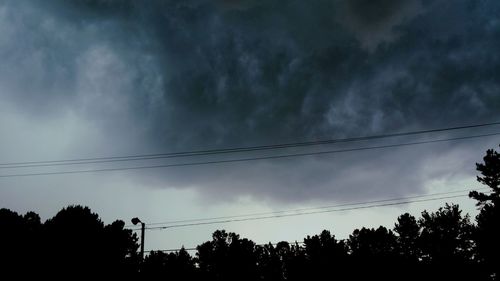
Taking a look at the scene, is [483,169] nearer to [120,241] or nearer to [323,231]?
[323,231]

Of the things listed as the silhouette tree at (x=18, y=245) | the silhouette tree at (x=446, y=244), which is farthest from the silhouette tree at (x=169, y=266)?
the silhouette tree at (x=446, y=244)

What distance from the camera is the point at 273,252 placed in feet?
179

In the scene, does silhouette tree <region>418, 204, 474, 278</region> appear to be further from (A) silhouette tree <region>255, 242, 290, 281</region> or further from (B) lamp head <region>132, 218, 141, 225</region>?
(B) lamp head <region>132, 218, 141, 225</region>

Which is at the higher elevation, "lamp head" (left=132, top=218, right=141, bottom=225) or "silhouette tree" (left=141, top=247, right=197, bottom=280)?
"lamp head" (left=132, top=218, right=141, bottom=225)

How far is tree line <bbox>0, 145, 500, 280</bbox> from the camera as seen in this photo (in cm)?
2638

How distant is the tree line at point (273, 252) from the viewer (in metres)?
26.4

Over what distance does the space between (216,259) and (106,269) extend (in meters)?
26.3

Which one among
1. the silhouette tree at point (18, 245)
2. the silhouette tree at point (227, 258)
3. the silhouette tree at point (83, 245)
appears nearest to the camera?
the silhouette tree at point (18, 245)

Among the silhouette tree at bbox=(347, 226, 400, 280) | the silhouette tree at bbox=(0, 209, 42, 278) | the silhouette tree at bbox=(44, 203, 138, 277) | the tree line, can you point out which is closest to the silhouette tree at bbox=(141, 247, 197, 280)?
the tree line

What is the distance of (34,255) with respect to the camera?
25.9m

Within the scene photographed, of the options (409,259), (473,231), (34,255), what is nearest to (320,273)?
(409,259)

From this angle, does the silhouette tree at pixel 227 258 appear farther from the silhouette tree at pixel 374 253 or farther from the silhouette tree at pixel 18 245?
the silhouette tree at pixel 18 245

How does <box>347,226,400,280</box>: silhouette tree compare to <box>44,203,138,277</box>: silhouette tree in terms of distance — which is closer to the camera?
<box>44,203,138,277</box>: silhouette tree

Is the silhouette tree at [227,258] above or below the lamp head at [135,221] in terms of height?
below
